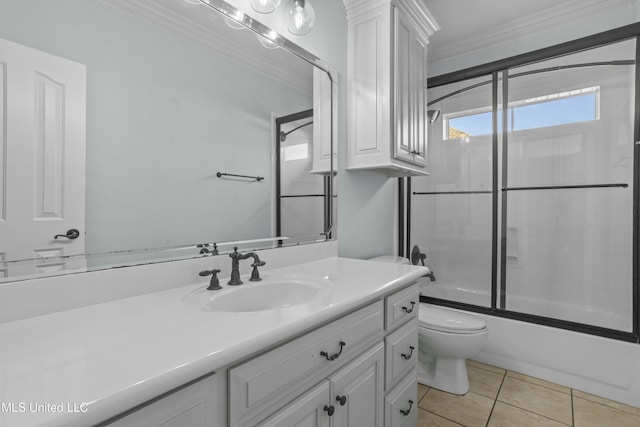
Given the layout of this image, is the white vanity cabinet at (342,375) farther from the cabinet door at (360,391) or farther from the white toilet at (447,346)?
the white toilet at (447,346)

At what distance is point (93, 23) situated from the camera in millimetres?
879

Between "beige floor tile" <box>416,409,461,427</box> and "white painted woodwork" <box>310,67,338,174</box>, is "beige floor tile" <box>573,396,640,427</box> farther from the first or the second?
"white painted woodwork" <box>310,67,338,174</box>

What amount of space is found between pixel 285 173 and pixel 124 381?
1111mm

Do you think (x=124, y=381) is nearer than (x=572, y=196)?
Yes

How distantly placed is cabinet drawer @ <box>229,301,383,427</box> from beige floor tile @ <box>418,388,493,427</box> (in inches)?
41.8

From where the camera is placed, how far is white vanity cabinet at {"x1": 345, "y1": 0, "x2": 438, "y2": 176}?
1697 millimetres

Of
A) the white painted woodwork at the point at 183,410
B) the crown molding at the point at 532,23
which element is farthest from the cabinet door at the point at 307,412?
the crown molding at the point at 532,23

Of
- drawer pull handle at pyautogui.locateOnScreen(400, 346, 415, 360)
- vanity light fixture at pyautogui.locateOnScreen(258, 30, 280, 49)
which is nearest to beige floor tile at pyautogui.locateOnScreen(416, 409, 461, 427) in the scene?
drawer pull handle at pyautogui.locateOnScreen(400, 346, 415, 360)

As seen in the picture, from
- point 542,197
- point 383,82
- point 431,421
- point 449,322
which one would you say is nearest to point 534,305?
point 542,197

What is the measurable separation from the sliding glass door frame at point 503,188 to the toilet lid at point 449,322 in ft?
1.53

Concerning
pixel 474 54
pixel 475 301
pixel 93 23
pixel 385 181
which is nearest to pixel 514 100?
pixel 474 54

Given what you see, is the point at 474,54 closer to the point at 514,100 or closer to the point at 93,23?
the point at 514,100

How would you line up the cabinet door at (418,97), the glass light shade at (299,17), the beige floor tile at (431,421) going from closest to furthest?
1. the glass light shade at (299,17)
2. the beige floor tile at (431,421)
3. the cabinet door at (418,97)

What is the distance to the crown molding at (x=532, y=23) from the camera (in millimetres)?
2209
